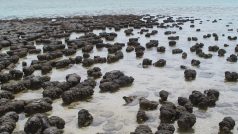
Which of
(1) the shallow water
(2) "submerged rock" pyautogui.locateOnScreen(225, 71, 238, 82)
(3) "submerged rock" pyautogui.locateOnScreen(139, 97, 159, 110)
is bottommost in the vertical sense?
(1) the shallow water

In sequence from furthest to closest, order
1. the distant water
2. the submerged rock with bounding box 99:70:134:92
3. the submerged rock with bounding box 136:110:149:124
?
the distant water → the submerged rock with bounding box 99:70:134:92 → the submerged rock with bounding box 136:110:149:124

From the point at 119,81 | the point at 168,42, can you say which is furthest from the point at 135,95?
the point at 168,42

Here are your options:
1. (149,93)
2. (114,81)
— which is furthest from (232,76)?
(114,81)

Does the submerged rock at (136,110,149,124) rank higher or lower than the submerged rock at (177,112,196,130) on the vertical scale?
lower

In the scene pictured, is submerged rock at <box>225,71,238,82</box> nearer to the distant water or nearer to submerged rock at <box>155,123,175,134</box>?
submerged rock at <box>155,123,175,134</box>

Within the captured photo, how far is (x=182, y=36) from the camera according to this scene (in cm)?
2331

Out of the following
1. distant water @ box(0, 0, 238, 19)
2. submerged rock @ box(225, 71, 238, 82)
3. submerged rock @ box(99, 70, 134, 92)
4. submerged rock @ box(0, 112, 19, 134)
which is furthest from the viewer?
distant water @ box(0, 0, 238, 19)

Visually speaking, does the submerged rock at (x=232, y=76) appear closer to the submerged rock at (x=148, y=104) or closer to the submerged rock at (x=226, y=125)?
the submerged rock at (x=148, y=104)

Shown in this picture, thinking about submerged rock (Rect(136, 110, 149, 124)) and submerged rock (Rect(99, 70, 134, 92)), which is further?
submerged rock (Rect(99, 70, 134, 92))

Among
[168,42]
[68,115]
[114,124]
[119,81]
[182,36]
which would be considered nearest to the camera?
[114,124]

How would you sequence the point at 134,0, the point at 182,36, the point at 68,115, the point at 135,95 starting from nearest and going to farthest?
the point at 68,115
the point at 135,95
the point at 182,36
the point at 134,0

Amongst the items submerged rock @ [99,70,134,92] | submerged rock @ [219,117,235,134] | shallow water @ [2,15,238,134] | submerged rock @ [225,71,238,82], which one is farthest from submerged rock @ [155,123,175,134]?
submerged rock @ [225,71,238,82]

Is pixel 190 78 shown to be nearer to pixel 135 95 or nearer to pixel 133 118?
pixel 135 95

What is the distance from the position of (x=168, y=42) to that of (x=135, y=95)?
9716mm
